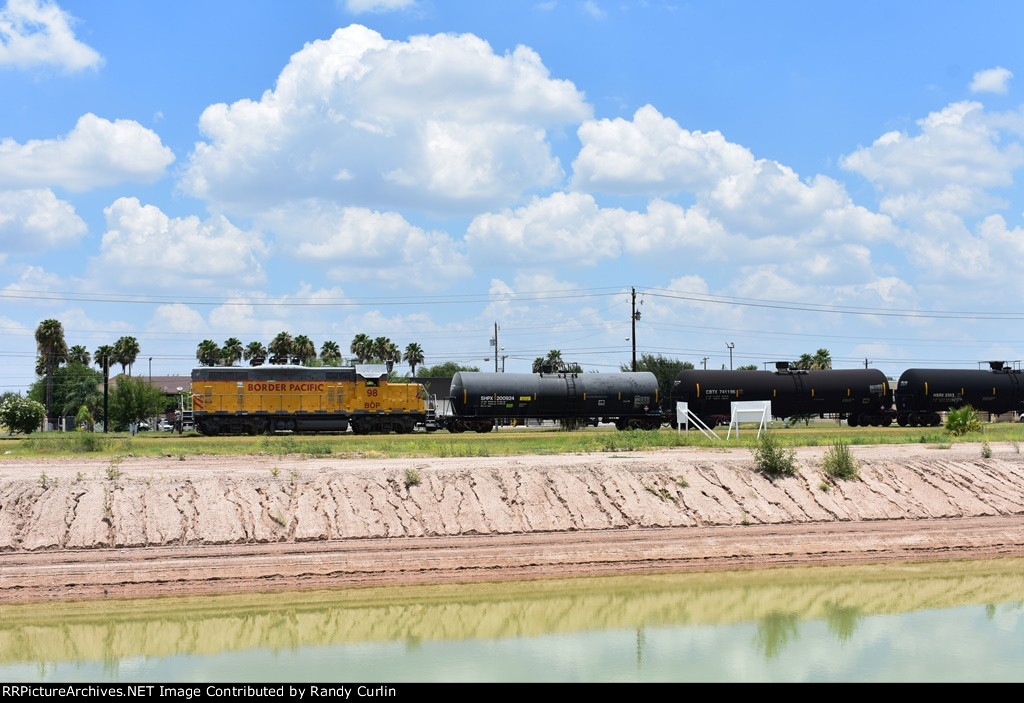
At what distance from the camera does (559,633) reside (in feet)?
62.5

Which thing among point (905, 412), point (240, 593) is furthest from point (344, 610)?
point (905, 412)

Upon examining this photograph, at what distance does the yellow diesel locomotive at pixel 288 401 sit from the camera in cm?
5756

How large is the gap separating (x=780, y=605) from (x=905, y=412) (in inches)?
1900

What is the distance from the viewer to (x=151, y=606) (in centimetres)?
2112

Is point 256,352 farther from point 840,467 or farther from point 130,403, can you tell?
point 840,467

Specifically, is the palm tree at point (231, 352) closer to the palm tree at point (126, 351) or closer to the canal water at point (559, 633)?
the palm tree at point (126, 351)

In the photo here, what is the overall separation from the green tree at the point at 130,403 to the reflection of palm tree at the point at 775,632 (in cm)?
7822

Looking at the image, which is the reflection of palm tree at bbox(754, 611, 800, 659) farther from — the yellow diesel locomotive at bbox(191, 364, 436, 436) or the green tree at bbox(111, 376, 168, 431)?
the green tree at bbox(111, 376, 168, 431)

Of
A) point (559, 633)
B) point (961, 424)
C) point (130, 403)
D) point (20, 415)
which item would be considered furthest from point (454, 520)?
point (130, 403)

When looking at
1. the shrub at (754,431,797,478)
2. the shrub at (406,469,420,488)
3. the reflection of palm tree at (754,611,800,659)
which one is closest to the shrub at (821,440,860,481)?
the shrub at (754,431,797,478)

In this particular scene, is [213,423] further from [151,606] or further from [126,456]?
[151,606]

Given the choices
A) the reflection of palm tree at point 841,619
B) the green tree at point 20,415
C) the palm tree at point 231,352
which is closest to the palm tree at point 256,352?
the palm tree at point 231,352

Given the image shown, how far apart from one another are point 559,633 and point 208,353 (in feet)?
411
